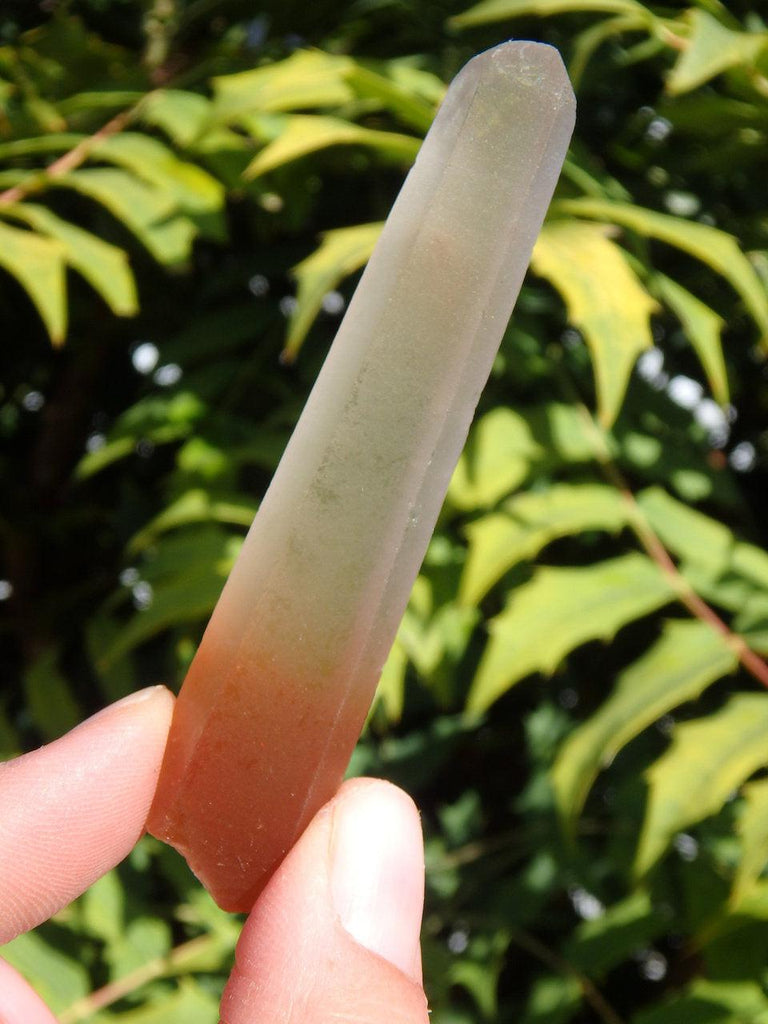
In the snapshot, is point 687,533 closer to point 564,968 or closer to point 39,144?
point 564,968

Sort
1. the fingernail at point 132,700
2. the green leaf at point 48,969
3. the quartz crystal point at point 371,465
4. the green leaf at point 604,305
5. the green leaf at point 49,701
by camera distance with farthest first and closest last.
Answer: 1. the green leaf at point 49,701
2. the green leaf at point 48,969
3. the green leaf at point 604,305
4. the fingernail at point 132,700
5. the quartz crystal point at point 371,465

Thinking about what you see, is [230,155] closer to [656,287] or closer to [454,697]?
[656,287]

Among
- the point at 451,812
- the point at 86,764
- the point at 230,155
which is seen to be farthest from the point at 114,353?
the point at 86,764

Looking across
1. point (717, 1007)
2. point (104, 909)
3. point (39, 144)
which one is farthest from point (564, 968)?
point (39, 144)

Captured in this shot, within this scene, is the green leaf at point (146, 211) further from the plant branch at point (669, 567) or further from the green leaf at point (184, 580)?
the plant branch at point (669, 567)

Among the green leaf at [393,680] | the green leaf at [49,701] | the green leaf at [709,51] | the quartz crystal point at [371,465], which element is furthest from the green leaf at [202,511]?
the green leaf at [709,51]
